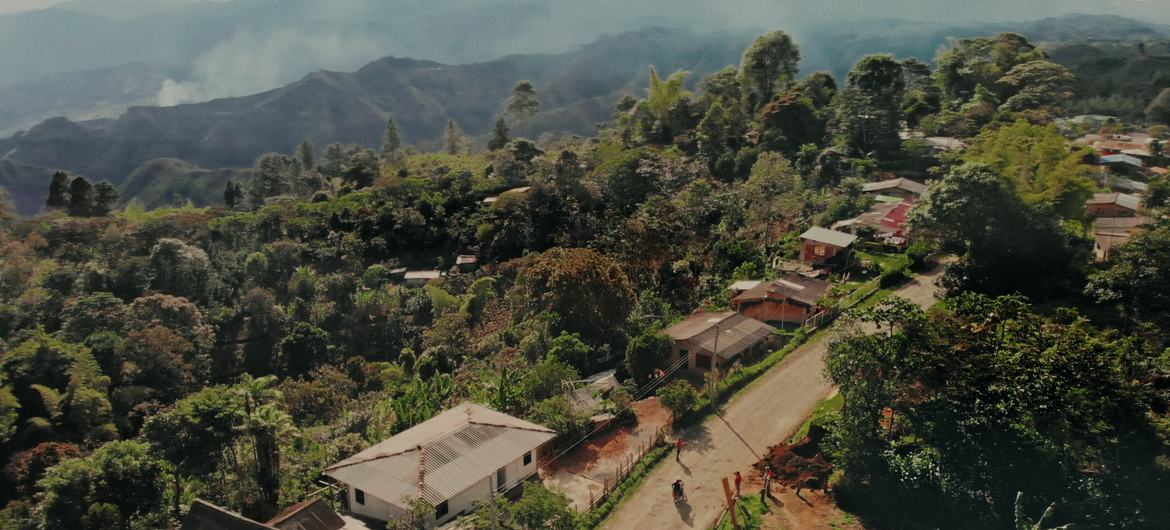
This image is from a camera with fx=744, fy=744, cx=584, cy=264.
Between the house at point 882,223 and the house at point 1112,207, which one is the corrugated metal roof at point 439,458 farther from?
the house at point 1112,207

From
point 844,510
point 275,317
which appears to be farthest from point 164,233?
point 844,510

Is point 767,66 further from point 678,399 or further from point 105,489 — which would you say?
point 105,489

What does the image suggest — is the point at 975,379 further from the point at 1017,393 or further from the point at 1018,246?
the point at 1018,246

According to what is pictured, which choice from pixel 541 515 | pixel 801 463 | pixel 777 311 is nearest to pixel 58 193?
pixel 777 311

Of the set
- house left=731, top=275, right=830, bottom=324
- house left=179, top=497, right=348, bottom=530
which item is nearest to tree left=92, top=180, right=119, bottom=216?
house left=179, top=497, right=348, bottom=530

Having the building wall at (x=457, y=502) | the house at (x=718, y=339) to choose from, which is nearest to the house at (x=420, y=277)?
the house at (x=718, y=339)

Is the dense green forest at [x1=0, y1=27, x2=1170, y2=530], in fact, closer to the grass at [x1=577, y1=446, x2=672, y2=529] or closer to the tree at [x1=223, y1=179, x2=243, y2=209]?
the tree at [x1=223, y1=179, x2=243, y2=209]
